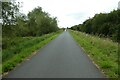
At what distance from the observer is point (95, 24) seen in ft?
193

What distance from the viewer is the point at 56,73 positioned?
34.4 ft

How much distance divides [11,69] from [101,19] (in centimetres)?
4714

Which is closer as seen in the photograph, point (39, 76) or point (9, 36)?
point (39, 76)

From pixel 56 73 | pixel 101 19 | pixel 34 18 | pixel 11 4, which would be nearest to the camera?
pixel 56 73

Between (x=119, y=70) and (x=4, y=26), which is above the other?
(x=4, y=26)

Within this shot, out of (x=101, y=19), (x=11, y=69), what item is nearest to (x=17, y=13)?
(x=11, y=69)

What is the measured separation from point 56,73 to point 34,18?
7299 centimetres

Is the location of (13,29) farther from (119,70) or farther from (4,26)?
(119,70)

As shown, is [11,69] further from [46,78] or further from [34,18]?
[34,18]

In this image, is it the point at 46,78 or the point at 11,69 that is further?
the point at 11,69

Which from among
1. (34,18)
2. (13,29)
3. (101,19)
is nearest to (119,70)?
(13,29)

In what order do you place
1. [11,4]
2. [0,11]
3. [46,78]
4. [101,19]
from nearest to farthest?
[46,78], [0,11], [11,4], [101,19]

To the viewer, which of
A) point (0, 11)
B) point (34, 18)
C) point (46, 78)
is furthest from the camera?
point (34, 18)

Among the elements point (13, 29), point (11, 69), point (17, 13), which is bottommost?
point (11, 69)
